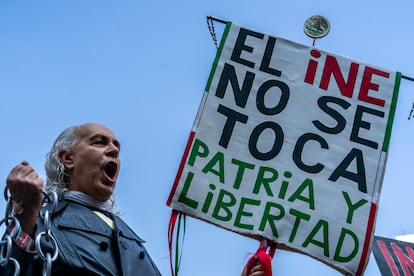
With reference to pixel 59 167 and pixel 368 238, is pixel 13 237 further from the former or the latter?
pixel 368 238

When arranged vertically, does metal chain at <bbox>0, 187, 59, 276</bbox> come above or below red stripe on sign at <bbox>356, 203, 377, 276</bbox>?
below

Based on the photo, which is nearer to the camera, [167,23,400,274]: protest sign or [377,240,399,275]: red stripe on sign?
[167,23,400,274]: protest sign

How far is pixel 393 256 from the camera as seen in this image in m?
8.41

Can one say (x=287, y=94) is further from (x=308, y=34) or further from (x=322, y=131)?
(x=308, y=34)

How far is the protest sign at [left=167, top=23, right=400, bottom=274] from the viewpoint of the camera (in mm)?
4027

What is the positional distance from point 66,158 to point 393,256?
564cm

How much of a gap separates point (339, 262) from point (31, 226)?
6.53 feet

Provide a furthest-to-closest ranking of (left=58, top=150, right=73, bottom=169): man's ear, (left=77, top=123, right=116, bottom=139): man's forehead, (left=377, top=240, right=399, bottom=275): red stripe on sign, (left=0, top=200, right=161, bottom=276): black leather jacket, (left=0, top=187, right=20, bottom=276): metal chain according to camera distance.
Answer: (left=377, top=240, right=399, bottom=275): red stripe on sign
(left=77, top=123, right=116, bottom=139): man's forehead
(left=58, top=150, right=73, bottom=169): man's ear
(left=0, top=200, right=161, bottom=276): black leather jacket
(left=0, top=187, right=20, bottom=276): metal chain

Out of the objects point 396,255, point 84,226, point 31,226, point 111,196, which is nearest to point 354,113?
point 111,196

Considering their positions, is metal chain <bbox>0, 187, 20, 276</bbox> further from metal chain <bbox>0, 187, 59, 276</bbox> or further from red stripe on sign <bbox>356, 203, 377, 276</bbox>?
red stripe on sign <bbox>356, 203, 377, 276</bbox>

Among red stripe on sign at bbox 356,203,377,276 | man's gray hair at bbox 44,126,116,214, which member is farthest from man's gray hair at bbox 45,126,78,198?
red stripe on sign at bbox 356,203,377,276

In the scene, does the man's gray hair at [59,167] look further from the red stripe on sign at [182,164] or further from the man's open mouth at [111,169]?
the red stripe on sign at [182,164]

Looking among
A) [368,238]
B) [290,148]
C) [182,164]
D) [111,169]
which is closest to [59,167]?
[111,169]

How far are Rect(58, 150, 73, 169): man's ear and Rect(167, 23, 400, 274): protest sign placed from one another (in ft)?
2.04
